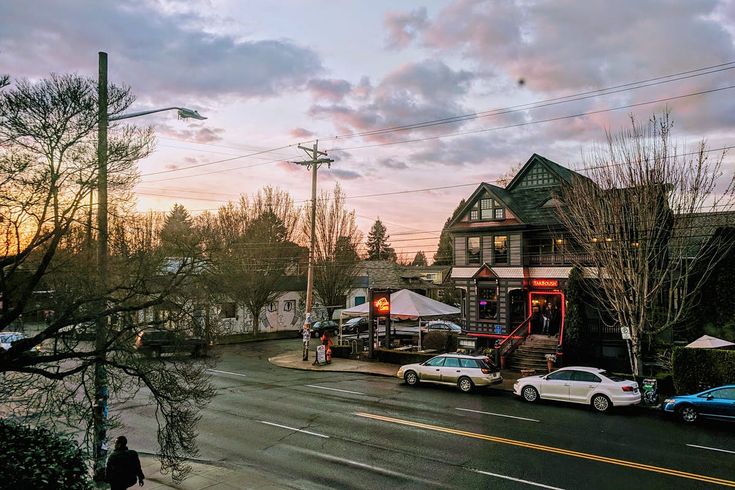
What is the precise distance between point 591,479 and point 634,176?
14.2 meters

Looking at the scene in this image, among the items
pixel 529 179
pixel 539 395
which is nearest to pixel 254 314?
pixel 529 179

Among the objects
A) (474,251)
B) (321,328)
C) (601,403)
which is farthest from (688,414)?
(321,328)

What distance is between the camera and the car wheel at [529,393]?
20.5m

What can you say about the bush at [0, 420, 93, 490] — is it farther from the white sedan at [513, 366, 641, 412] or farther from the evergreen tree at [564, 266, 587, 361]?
the evergreen tree at [564, 266, 587, 361]

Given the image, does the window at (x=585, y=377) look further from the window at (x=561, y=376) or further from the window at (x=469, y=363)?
the window at (x=469, y=363)

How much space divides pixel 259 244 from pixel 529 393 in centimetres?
3021

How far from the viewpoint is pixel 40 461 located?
1042 centimetres

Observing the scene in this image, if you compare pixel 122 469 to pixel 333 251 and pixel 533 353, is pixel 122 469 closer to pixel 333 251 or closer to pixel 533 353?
pixel 533 353

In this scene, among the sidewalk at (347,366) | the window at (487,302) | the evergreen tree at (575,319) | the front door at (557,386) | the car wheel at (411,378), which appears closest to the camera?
the front door at (557,386)

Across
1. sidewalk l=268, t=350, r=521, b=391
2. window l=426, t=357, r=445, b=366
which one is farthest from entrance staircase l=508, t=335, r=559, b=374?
window l=426, t=357, r=445, b=366

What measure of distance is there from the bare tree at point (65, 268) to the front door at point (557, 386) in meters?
14.4

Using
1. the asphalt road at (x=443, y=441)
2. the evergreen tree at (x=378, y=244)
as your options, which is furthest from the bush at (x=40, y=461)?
the evergreen tree at (x=378, y=244)

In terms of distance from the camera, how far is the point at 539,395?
20406 mm

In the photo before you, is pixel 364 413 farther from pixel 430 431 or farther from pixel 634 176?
pixel 634 176
